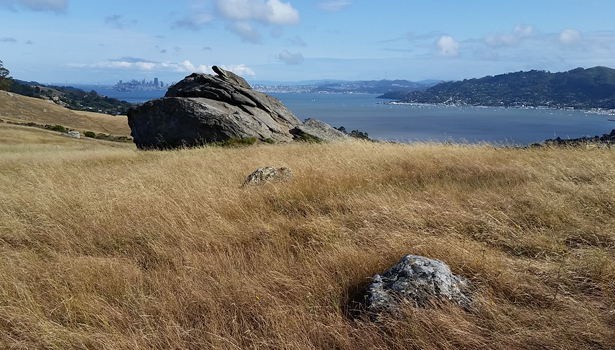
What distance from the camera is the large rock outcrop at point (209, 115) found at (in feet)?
60.5

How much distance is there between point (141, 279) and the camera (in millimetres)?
3750

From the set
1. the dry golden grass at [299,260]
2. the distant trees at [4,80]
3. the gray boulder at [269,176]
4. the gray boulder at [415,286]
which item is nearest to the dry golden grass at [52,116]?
the distant trees at [4,80]

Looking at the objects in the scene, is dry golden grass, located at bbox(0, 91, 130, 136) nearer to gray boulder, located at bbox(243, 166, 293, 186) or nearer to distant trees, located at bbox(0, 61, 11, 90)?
distant trees, located at bbox(0, 61, 11, 90)

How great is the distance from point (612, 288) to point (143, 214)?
556 centimetres

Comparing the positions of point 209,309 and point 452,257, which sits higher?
point 452,257

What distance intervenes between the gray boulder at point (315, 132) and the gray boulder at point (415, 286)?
16000mm

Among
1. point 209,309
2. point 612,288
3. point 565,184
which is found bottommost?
point 209,309

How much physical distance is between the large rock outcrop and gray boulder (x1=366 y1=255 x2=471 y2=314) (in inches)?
614

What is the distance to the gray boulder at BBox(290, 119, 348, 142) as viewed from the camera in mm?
19733

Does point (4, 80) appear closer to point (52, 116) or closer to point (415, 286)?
point (52, 116)

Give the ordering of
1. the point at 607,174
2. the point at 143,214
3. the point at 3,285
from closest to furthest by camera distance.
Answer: the point at 3,285, the point at 143,214, the point at 607,174

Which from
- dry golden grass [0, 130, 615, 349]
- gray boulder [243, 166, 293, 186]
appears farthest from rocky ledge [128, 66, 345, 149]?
dry golden grass [0, 130, 615, 349]

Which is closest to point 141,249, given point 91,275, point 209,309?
point 91,275

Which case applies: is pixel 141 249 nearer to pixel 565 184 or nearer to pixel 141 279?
pixel 141 279
